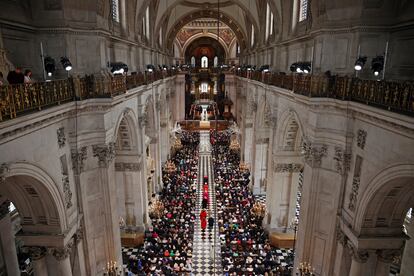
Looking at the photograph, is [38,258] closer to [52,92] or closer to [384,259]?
[52,92]

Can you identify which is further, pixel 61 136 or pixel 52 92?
pixel 61 136

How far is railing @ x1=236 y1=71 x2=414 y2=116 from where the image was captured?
6852 millimetres

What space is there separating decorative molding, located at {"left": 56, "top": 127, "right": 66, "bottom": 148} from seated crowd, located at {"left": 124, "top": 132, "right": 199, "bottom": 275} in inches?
304

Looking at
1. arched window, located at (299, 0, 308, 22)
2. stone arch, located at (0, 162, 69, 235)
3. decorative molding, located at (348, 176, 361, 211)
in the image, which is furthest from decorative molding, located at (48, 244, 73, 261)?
arched window, located at (299, 0, 308, 22)

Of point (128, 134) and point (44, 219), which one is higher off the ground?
point (128, 134)

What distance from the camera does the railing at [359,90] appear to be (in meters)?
6.85

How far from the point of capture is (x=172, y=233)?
17188 mm

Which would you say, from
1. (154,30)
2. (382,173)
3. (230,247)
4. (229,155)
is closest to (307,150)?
(382,173)

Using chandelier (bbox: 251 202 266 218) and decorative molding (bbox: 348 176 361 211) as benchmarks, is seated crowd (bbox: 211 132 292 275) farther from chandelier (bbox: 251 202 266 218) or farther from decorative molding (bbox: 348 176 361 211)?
decorative molding (bbox: 348 176 361 211)

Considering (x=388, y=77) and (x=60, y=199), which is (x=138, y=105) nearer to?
(x=60, y=199)

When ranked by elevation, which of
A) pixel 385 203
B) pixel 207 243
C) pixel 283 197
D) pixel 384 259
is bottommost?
pixel 207 243

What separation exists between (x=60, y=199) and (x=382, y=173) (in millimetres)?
8830

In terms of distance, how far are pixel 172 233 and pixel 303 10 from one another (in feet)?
43.1

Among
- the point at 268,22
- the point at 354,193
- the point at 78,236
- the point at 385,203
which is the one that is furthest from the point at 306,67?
the point at 78,236
